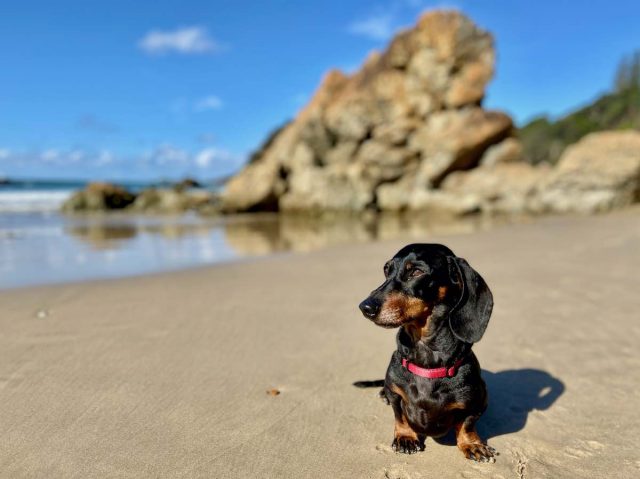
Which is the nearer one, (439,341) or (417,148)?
(439,341)

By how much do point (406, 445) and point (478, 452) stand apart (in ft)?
1.14

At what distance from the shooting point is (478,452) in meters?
2.44

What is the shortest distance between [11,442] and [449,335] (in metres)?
2.26

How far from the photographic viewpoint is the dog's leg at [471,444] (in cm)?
243

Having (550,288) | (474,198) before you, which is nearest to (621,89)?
(474,198)

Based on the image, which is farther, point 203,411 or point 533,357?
point 533,357

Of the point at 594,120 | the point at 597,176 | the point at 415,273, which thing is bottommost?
the point at 415,273

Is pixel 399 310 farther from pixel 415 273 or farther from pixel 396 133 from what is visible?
pixel 396 133

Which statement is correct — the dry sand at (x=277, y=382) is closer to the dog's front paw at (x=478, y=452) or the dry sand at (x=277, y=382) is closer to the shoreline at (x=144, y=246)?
the dog's front paw at (x=478, y=452)

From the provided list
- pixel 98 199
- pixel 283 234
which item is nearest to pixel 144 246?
pixel 283 234

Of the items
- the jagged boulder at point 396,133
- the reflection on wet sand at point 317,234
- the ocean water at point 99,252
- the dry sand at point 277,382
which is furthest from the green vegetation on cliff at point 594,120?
the dry sand at point 277,382

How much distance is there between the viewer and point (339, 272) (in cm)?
709

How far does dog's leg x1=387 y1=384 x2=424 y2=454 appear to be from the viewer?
2.50m

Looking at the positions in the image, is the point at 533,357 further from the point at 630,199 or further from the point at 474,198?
the point at 474,198
